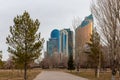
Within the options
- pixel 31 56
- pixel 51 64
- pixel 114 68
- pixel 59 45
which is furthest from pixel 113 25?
pixel 59 45

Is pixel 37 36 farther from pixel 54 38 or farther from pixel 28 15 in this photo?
pixel 54 38

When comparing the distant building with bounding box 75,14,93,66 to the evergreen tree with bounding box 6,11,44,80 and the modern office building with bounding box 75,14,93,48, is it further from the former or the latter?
the evergreen tree with bounding box 6,11,44,80

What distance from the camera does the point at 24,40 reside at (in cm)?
2945

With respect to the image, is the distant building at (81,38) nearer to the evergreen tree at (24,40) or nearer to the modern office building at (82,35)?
the modern office building at (82,35)

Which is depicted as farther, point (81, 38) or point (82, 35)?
point (82, 35)

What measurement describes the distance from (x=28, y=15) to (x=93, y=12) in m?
10.4

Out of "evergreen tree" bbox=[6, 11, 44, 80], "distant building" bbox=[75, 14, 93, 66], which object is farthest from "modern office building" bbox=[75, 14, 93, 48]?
"evergreen tree" bbox=[6, 11, 44, 80]

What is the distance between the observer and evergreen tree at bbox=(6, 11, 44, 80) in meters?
29.3

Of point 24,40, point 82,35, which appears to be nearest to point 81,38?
point 82,35

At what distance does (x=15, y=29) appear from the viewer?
29.5 metres

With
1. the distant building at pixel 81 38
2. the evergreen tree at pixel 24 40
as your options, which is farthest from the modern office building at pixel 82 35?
the evergreen tree at pixel 24 40

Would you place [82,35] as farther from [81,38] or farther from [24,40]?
[24,40]

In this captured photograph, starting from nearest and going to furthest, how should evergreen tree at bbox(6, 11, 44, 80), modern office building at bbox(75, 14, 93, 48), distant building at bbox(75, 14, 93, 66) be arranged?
evergreen tree at bbox(6, 11, 44, 80), distant building at bbox(75, 14, 93, 66), modern office building at bbox(75, 14, 93, 48)

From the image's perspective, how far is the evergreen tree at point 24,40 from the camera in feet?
96.2
